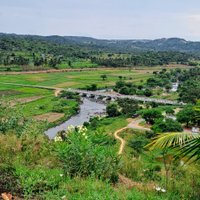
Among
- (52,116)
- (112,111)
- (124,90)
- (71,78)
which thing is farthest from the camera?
(71,78)

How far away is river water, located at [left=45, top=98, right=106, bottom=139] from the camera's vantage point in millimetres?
46556

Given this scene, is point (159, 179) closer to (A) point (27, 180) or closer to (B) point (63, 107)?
(A) point (27, 180)

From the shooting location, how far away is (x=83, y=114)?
56.5 m

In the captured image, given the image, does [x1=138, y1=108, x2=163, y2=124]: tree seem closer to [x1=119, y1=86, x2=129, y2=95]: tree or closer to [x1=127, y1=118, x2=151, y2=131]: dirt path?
[x1=127, y1=118, x2=151, y2=131]: dirt path

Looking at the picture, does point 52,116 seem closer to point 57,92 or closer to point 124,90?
point 57,92

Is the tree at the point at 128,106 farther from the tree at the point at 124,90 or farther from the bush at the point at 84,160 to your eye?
the bush at the point at 84,160

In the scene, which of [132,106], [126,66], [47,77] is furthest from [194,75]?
[132,106]

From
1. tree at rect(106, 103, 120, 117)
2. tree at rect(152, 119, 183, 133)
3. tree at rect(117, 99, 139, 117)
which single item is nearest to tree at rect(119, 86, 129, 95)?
tree at rect(117, 99, 139, 117)

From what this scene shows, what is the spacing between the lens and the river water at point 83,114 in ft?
153

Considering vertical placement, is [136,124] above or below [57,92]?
above

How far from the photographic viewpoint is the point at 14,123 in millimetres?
10508

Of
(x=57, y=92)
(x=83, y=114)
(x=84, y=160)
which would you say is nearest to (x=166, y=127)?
(x=83, y=114)

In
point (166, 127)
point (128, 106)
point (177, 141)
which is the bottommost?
point (128, 106)

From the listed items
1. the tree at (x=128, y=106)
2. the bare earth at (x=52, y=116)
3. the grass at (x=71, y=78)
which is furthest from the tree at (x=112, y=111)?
the grass at (x=71, y=78)
